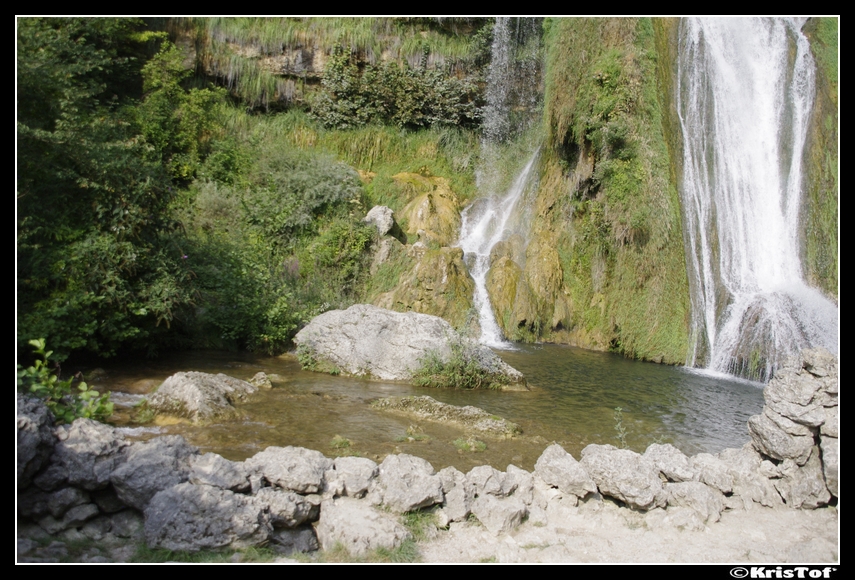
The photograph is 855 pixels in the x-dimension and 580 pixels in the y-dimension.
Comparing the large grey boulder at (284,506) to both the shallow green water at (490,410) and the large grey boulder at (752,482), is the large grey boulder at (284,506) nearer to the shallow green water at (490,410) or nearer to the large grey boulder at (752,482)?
the shallow green water at (490,410)

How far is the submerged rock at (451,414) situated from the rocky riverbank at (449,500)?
1.90 metres

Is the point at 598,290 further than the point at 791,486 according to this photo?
Yes

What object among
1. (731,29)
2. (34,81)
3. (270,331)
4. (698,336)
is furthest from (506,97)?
(34,81)

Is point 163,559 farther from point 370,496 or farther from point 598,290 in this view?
point 598,290

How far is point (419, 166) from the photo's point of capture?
2095 cm

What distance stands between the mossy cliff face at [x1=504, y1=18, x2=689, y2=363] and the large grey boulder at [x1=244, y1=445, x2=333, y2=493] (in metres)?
9.88

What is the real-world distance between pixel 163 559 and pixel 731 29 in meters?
18.0

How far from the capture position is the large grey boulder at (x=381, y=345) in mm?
10109

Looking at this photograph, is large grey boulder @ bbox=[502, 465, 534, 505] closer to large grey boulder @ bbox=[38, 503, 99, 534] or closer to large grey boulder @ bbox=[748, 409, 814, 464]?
large grey boulder @ bbox=[748, 409, 814, 464]

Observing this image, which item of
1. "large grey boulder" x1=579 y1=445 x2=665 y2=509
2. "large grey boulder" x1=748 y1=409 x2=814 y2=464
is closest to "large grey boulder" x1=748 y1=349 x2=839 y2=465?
"large grey boulder" x1=748 y1=409 x2=814 y2=464

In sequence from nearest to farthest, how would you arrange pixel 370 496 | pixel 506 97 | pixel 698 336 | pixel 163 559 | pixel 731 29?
pixel 163 559 < pixel 370 496 < pixel 698 336 < pixel 731 29 < pixel 506 97

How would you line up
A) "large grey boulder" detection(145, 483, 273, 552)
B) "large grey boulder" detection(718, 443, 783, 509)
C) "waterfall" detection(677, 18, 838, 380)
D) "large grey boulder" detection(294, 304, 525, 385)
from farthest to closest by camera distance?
1. "waterfall" detection(677, 18, 838, 380)
2. "large grey boulder" detection(294, 304, 525, 385)
3. "large grey boulder" detection(718, 443, 783, 509)
4. "large grey boulder" detection(145, 483, 273, 552)

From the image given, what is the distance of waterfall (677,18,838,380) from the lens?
1243 centimetres

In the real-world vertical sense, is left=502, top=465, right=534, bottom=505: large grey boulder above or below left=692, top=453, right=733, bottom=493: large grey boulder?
below
